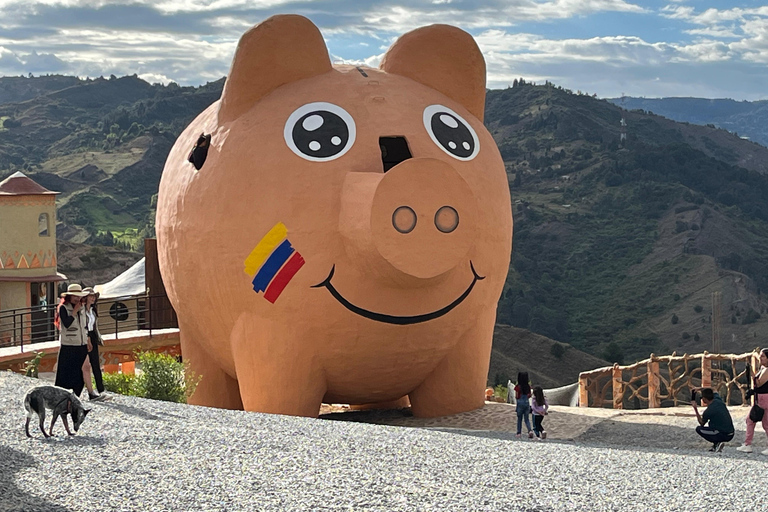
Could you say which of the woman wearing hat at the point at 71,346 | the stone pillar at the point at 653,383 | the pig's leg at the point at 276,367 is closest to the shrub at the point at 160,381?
the pig's leg at the point at 276,367

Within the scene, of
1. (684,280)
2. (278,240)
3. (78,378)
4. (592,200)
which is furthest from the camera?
(592,200)

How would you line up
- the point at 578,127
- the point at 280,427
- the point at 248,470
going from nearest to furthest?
the point at 248,470
the point at 280,427
the point at 578,127

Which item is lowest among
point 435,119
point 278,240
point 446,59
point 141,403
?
point 141,403

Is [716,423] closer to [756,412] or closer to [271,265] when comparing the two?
[756,412]

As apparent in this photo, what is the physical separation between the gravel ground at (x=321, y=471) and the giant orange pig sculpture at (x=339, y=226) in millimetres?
2416

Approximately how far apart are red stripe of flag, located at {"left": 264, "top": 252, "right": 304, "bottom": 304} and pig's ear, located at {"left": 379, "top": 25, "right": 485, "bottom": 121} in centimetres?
338

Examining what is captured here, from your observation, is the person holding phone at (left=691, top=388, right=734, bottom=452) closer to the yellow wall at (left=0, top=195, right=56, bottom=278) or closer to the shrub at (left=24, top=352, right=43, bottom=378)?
the shrub at (left=24, top=352, right=43, bottom=378)

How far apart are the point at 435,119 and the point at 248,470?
656cm

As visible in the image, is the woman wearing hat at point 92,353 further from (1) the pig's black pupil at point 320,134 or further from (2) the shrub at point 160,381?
(1) the pig's black pupil at point 320,134

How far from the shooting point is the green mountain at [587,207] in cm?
5428

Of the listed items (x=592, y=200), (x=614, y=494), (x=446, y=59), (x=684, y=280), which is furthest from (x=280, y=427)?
(x=592, y=200)

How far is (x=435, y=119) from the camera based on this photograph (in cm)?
1265

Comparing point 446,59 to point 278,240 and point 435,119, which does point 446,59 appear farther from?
point 278,240

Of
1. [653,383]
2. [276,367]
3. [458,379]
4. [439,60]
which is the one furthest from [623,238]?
[276,367]
